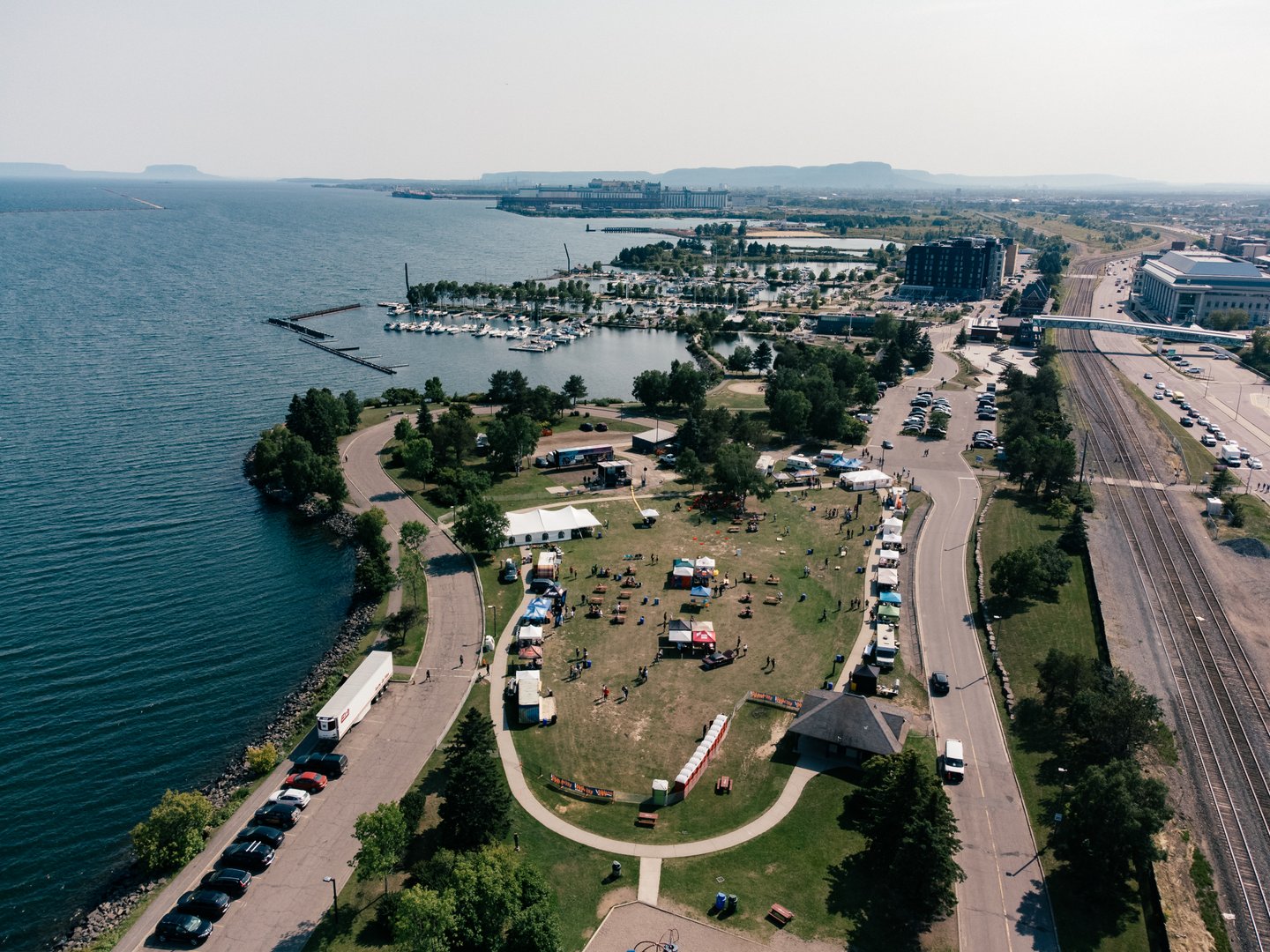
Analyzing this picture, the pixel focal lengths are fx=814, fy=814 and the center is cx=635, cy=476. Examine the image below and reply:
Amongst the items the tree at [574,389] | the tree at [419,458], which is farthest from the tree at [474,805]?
the tree at [574,389]

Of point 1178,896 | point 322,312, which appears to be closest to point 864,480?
point 1178,896

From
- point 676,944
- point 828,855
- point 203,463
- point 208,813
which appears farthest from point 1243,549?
point 203,463

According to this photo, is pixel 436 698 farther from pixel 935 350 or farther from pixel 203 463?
pixel 935 350

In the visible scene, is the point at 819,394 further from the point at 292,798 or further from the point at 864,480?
the point at 292,798

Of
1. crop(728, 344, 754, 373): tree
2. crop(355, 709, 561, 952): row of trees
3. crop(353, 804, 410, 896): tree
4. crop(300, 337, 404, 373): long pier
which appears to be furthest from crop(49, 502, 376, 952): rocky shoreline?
crop(728, 344, 754, 373): tree

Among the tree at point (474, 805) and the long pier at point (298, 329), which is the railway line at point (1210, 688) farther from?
the long pier at point (298, 329)

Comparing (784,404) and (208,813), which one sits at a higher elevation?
(784,404)
